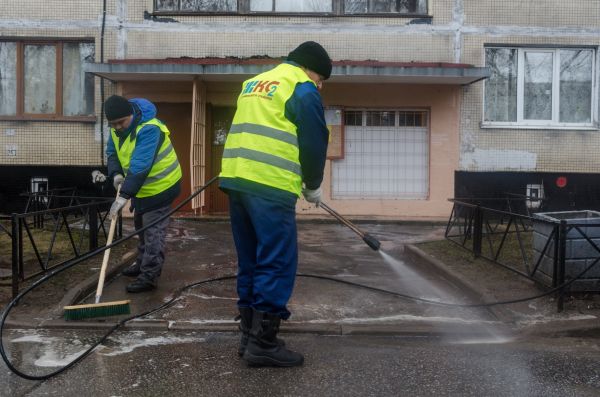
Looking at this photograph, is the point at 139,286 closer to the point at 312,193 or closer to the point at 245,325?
the point at 245,325

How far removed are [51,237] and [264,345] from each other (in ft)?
16.7

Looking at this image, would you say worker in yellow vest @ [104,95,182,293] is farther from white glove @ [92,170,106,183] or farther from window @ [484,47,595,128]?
window @ [484,47,595,128]

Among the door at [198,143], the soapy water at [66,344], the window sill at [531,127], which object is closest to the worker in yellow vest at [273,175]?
the soapy water at [66,344]

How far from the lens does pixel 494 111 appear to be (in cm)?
1295

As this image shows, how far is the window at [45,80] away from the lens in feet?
41.6

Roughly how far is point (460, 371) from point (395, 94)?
9.11 meters

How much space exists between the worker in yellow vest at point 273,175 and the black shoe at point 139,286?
2.19 meters

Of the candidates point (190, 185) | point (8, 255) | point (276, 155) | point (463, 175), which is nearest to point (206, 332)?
point (276, 155)

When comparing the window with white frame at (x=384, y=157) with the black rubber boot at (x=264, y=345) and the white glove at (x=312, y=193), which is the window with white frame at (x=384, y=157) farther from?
the black rubber boot at (x=264, y=345)

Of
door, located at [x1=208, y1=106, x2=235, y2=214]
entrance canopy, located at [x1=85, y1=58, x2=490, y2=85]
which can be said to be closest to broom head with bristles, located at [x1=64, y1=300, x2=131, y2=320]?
entrance canopy, located at [x1=85, y1=58, x2=490, y2=85]

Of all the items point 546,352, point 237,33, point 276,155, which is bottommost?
point 546,352

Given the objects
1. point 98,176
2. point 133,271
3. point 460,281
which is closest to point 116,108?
point 133,271

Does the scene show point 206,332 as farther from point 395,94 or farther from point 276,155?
point 395,94

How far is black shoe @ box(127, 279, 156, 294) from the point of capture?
245 inches
